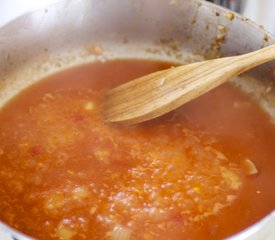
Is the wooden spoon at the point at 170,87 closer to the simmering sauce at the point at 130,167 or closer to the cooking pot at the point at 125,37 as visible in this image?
the simmering sauce at the point at 130,167

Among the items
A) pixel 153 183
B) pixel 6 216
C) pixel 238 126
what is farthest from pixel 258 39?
pixel 6 216

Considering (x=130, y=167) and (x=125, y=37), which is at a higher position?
(x=125, y=37)

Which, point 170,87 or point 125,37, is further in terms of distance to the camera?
point 125,37

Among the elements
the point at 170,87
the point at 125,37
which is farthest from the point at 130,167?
the point at 125,37

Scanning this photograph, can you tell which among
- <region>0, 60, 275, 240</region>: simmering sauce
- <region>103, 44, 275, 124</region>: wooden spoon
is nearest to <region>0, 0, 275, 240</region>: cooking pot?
<region>0, 60, 275, 240</region>: simmering sauce

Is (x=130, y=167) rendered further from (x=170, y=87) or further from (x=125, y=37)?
(x=125, y=37)

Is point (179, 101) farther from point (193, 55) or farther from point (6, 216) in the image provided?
point (6, 216)

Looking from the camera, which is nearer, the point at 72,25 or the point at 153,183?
the point at 153,183
